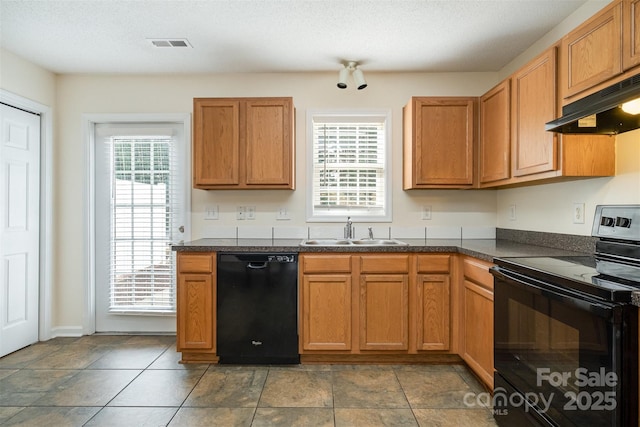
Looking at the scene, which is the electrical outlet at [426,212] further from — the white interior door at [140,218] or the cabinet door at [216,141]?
Result: the white interior door at [140,218]

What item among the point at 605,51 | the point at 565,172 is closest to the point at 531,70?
the point at 605,51

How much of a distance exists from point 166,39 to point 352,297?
2.42 m

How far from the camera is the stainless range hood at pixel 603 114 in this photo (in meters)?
1.38

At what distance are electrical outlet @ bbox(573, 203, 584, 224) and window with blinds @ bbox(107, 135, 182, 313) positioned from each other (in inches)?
125

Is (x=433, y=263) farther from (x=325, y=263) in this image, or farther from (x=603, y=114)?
(x=603, y=114)

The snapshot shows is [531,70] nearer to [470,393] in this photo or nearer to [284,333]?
[470,393]

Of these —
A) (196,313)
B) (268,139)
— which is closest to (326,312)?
(196,313)

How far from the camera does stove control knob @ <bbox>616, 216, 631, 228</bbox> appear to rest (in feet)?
5.30

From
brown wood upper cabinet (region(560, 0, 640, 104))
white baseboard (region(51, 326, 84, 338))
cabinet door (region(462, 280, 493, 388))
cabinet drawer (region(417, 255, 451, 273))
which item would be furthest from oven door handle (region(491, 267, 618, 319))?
white baseboard (region(51, 326, 84, 338))

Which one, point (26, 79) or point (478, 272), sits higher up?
point (26, 79)

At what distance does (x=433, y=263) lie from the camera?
103 inches

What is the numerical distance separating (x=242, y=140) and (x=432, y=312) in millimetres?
2062

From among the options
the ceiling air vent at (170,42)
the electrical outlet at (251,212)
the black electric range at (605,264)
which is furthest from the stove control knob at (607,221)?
the ceiling air vent at (170,42)

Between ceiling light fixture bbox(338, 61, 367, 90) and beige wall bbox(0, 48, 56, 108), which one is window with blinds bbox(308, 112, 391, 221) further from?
beige wall bbox(0, 48, 56, 108)
